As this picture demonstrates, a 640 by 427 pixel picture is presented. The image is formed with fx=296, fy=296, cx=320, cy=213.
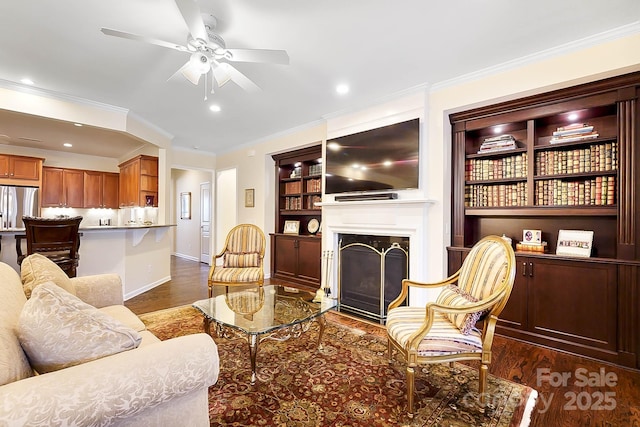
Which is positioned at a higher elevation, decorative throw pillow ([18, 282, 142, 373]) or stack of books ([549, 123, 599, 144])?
stack of books ([549, 123, 599, 144])

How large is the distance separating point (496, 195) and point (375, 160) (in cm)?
136

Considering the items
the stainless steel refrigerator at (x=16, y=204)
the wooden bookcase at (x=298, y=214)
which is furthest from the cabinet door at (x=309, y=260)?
the stainless steel refrigerator at (x=16, y=204)

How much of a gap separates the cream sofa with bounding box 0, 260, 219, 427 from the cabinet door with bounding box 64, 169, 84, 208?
6258mm

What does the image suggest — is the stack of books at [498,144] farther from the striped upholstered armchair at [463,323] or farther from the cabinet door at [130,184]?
the cabinet door at [130,184]

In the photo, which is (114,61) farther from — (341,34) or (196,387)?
(196,387)

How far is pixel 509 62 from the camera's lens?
2.69 metres

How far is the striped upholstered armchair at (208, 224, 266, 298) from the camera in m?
3.43

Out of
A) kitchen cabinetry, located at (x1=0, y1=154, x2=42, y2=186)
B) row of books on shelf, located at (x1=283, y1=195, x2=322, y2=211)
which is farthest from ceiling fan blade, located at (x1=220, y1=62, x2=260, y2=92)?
kitchen cabinetry, located at (x1=0, y1=154, x2=42, y2=186)

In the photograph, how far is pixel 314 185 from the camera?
498cm

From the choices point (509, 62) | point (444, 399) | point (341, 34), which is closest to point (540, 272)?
point (444, 399)

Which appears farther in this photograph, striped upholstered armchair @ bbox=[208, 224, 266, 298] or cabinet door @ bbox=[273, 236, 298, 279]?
cabinet door @ bbox=[273, 236, 298, 279]

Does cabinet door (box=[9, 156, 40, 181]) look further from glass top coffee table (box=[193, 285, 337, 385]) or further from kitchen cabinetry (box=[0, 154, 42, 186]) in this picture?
glass top coffee table (box=[193, 285, 337, 385])

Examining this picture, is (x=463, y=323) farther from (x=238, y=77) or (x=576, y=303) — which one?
(x=238, y=77)

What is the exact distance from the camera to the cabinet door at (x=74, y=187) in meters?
6.23
